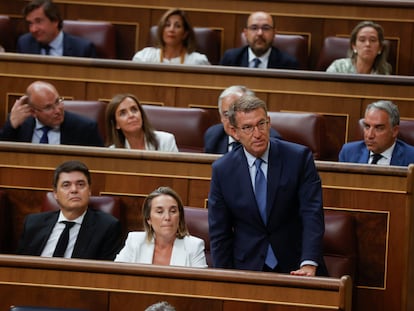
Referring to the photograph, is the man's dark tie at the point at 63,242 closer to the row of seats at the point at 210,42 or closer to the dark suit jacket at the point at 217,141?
the dark suit jacket at the point at 217,141

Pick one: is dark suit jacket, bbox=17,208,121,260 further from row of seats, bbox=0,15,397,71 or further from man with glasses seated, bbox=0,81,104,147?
row of seats, bbox=0,15,397,71

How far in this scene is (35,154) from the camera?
2879 millimetres

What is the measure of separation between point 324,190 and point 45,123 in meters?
0.93

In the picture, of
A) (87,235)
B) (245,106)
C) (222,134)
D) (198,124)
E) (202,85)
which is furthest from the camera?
(202,85)

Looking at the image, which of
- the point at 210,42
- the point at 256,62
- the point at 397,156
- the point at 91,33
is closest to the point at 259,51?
the point at 256,62

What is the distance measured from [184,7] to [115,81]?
618 millimetres

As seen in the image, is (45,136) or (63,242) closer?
(63,242)

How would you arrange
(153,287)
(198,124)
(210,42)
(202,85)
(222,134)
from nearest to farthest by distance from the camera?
(153,287)
(222,134)
(198,124)
(202,85)
(210,42)

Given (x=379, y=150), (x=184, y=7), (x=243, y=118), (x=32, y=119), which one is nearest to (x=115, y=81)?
(x=32, y=119)

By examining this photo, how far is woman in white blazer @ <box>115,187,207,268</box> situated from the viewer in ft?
8.38

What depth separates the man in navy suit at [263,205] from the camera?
2.39 m

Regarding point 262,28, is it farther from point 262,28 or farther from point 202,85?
point 202,85

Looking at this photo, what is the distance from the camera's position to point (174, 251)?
8.45ft

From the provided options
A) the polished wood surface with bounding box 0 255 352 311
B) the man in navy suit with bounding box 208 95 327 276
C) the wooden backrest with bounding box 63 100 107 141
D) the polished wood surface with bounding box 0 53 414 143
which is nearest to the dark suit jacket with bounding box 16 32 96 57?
the polished wood surface with bounding box 0 53 414 143
